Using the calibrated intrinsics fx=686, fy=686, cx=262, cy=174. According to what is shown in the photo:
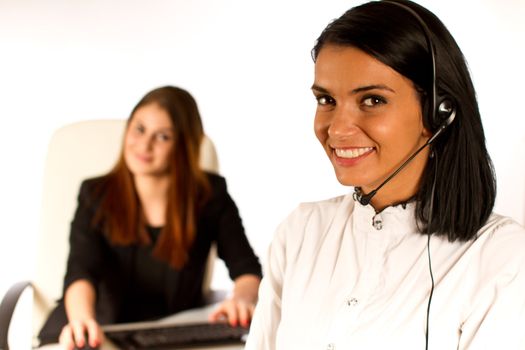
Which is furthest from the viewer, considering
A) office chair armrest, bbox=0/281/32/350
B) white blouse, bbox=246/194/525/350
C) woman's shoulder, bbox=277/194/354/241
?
office chair armrest, bbox=0/281/32/350

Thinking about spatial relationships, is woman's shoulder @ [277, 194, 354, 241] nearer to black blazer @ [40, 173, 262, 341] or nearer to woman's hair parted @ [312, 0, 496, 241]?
woman's hair parted @ [312, 0, 496, 241]

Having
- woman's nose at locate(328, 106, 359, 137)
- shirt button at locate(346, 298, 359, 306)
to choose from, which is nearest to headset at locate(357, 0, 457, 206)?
woman's nose at locate(328, 106, 359, 137)

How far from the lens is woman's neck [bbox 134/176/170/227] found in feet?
6.42

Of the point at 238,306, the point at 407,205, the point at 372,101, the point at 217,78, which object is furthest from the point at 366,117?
the point at 238,306

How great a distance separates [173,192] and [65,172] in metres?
0.31

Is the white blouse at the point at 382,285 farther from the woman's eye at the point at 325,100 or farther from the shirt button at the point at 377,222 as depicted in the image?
the woman's eye at the point at 325,100

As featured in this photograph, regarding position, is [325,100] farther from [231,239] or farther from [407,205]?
[231,239]

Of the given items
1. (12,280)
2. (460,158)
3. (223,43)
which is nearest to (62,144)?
(12,280)

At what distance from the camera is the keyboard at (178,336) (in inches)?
77.0

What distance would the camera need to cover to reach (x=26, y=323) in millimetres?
1987

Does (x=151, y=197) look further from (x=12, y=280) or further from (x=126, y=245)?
(x=12, y=280)

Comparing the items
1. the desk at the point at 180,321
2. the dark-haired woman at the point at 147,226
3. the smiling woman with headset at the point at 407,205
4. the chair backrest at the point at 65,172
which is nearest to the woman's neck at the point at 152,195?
the dark-haired woman at the point at 147,226

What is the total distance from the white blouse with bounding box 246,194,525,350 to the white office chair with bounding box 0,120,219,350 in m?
0.76

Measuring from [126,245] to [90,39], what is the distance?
59cm
